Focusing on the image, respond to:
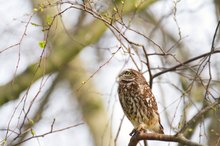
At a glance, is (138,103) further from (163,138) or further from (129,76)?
(163,138)

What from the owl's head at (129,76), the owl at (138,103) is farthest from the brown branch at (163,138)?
the owl's head at (129,76)

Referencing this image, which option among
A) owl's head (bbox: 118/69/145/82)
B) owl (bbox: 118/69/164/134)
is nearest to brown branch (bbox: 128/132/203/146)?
owl (bbox: 118/69/164/134)

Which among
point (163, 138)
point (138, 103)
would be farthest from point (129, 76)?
point (163, 138)

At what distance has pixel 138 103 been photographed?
7.19 meters

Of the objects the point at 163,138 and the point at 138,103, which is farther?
the point at 138,103

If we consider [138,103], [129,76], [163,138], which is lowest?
[163,138]

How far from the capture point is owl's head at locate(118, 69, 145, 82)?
7.16 meters

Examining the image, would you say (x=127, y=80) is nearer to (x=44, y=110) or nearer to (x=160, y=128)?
(x=160, y=128)

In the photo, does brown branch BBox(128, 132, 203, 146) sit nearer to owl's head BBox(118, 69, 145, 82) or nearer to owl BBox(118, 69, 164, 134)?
owl BBox(118, 69, 164, 134)

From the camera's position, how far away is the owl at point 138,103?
7.14 m

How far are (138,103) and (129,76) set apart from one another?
339 mm

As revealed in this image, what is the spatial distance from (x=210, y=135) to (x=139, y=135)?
211 cm

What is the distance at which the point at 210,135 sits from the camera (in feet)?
25.0

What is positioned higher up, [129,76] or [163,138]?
[129,76]
